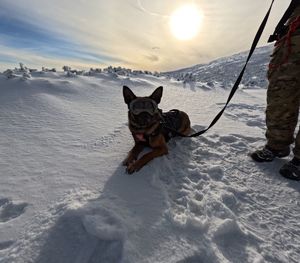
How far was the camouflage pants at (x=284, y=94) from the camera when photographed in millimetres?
2769

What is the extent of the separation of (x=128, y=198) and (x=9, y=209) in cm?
88

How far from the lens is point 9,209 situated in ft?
6.64

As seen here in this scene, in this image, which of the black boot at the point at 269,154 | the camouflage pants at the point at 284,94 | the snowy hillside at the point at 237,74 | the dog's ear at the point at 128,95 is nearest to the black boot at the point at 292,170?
the camouflage pants at the point at 284,94

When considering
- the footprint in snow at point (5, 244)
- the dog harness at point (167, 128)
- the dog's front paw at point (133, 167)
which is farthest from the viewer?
the dog harness at point (167, 128)

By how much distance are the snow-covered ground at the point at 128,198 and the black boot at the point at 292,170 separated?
0.31 ft

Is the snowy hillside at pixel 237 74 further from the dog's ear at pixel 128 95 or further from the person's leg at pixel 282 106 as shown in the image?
the dog's ear at pixel 128 95

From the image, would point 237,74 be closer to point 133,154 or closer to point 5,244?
point 133,154

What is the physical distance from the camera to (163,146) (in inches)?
122

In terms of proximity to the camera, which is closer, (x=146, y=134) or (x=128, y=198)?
(x=128, y=198)

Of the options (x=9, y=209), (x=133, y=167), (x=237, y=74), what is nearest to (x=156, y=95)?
(x=133, y=167)

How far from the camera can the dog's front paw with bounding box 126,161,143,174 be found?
2.68m

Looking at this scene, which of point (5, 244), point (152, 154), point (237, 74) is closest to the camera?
point (5, 244)

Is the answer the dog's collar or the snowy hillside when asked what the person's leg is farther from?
the dog's collar

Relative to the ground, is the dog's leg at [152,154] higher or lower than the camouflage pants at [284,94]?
lower
